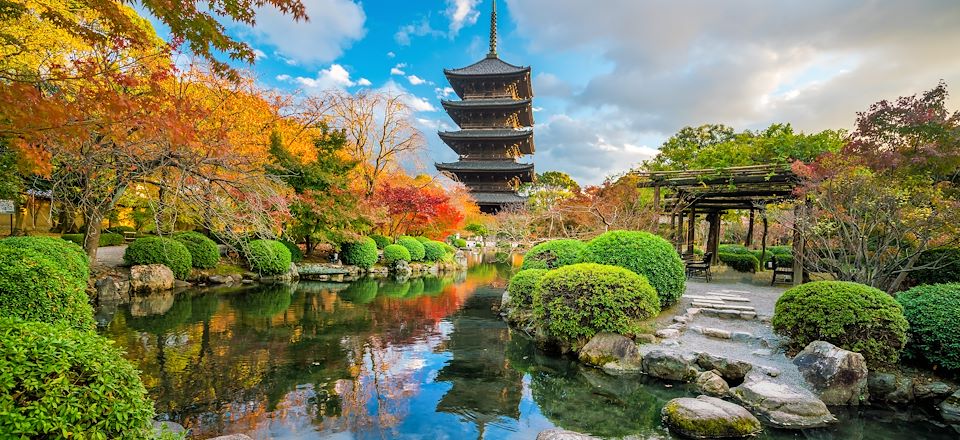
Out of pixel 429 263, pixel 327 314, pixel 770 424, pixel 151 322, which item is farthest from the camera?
pixel 429 263

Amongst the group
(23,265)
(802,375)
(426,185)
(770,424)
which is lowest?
(770,424)

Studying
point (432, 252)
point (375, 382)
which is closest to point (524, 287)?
point (375, 382)

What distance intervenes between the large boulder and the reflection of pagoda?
2193 centimetres

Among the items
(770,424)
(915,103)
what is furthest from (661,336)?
(915,103)

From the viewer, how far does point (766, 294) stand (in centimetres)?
979

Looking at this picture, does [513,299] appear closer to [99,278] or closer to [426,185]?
[99,278]

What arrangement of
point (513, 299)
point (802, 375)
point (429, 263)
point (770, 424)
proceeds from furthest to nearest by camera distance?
point (429, 263) < point (513, 299) < point (802, 375) < point (770, 424)

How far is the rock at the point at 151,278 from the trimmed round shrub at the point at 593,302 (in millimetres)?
9750

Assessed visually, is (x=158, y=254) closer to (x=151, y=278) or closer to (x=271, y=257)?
(x=151, y=278)

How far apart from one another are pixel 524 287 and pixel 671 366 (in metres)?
3.30

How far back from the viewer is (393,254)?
17828 mm

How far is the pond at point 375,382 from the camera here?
4199 mm

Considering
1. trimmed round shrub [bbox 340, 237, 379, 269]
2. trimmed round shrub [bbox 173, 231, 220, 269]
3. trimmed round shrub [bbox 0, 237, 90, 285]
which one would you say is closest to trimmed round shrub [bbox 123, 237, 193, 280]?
trimmed round shrub [bbox 173, 231, 220, 269]

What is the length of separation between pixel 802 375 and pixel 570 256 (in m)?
4.86
